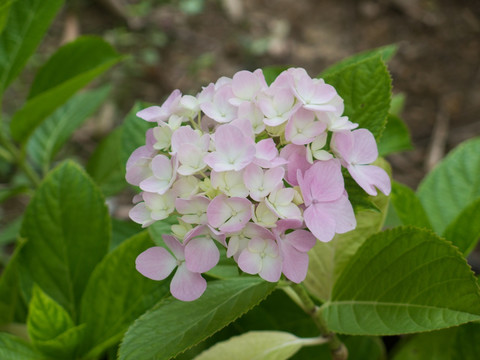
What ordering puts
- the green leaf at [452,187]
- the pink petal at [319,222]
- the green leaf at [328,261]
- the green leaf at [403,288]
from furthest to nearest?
the green leaf at [452,187], the green leaf at [328,261], the green leaf at [403,288], the pink petal at [319,222]

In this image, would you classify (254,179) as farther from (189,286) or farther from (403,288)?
(403,288)

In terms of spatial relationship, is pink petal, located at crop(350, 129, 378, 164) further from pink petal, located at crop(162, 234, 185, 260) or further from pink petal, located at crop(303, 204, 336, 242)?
pink petal, located at crop(162, 234, 185, 260)

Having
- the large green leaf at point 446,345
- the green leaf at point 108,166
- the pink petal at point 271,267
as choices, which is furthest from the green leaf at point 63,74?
the large green leaf at point 446,345

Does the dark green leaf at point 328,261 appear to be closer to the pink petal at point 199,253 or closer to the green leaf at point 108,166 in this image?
the pink petal at point 199,253

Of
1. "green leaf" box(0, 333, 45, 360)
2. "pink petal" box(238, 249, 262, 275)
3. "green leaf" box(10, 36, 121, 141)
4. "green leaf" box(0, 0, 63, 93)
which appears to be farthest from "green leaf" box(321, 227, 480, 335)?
"green leaf" box(0, 0, 63, 93)

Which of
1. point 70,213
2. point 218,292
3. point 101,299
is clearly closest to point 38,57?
point 70,213

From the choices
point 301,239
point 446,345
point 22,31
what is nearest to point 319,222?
point 301,239
